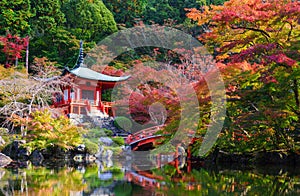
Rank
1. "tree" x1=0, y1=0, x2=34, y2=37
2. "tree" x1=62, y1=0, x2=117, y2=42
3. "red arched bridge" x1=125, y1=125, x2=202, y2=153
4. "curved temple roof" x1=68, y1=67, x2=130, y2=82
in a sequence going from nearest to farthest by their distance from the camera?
"red arched bridge" x1=125, y1=125, x2=202, y2=153, "curved temple roof" x1=68, y1=67, x2=130, y2=82, "tree" x1=0, y1=0, x2=34, y2=37, "tree" x1=62, y1=0, x2=117, y2=42

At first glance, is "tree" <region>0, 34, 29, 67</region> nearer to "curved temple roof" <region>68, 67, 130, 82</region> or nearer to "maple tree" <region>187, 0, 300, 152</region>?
"curved temple roof" <region>68, 67, 130, 82</region>

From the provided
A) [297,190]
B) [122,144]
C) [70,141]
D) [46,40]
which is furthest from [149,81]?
[297,190]

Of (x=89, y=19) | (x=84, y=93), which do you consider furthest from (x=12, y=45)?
(x=89, y=19)

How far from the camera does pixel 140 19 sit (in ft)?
86.1

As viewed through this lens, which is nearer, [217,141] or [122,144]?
[217,141]

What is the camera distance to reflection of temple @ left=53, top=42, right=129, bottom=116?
18.5m

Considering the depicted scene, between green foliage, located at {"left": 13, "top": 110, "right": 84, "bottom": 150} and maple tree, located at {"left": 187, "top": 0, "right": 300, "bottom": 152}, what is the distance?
5.87 metres

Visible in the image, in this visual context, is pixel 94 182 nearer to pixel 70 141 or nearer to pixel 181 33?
pixel 70 141

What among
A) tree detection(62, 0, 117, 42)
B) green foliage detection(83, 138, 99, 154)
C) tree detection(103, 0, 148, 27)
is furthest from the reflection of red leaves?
tree detection(103, 0, 148, 27)

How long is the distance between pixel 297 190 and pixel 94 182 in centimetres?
341

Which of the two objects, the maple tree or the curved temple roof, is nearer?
→ the maple tree

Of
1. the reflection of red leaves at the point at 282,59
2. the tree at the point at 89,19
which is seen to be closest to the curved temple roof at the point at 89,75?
the tree at the point at 89,19

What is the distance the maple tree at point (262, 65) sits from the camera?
27.7ft

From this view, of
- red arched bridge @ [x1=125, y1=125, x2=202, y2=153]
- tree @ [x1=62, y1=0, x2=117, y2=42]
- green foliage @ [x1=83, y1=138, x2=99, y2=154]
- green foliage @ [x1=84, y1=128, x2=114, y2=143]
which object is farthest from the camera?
tree @ [x1=62, y1=0, x2=117, y2=42]
